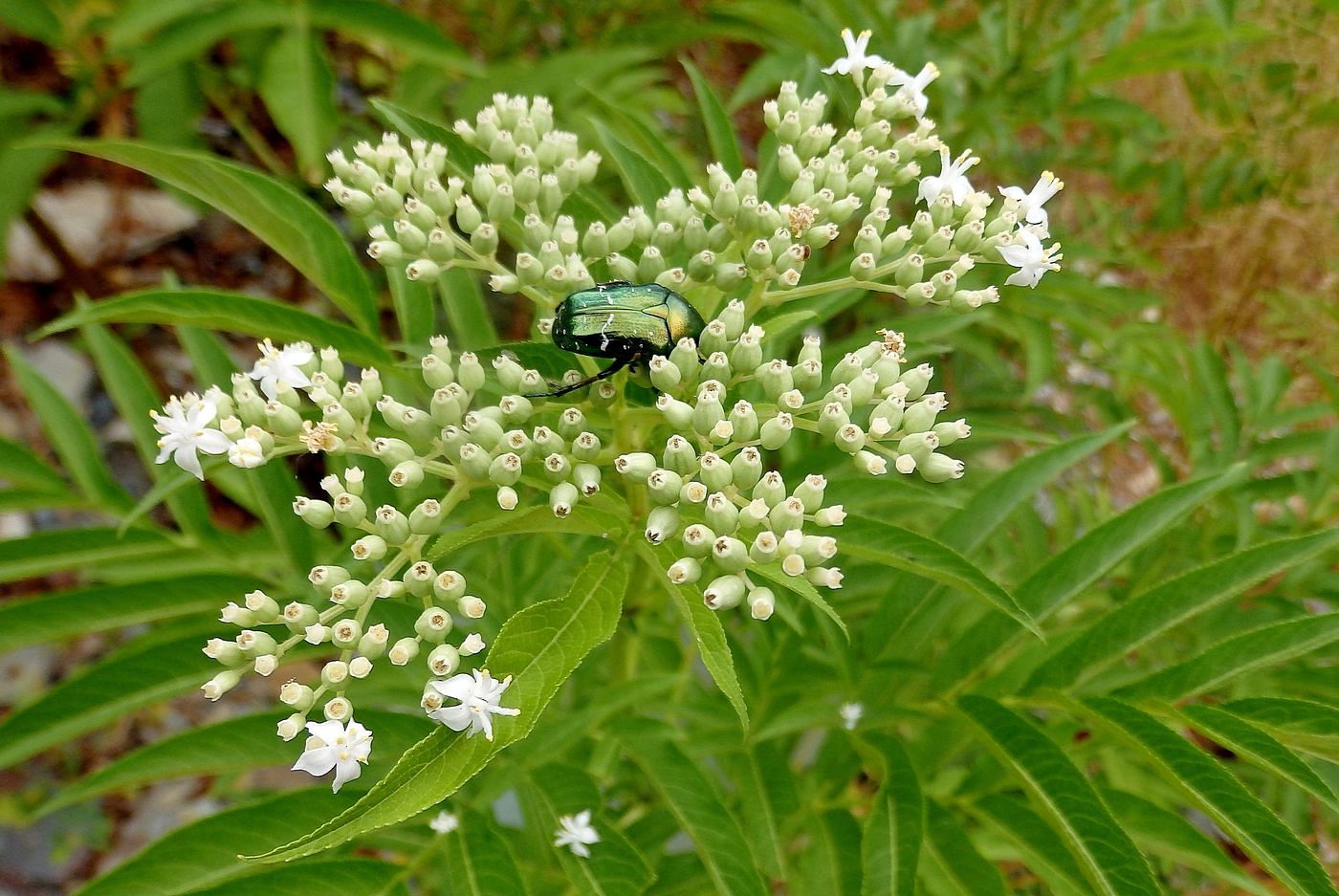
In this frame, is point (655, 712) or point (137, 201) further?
point (137, 201)

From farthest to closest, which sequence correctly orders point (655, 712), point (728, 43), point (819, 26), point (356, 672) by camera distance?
1. point (728, 43)
2. point (819, 26)
3. point (655, 712)
4. point (356, 672)

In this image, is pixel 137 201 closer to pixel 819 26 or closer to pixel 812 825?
pixel 819 26

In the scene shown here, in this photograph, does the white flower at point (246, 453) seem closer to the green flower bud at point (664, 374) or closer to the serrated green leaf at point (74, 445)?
the green flower bud at point (664, 374)

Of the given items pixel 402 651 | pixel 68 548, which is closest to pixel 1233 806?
pixel 402 651

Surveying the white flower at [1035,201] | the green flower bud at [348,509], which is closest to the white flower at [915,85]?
the white flower at [1035,201]

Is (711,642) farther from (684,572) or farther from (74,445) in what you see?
(74,445)

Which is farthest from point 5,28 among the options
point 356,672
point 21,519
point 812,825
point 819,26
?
point 812,825

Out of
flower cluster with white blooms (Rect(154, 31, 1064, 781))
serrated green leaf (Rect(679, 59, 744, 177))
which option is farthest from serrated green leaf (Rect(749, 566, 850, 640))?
serrated green leaf (Rect(679, 59, 744, 177))

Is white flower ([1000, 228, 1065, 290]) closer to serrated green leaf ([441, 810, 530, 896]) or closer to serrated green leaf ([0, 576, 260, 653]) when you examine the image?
serrated green leaf ([441, 810, 530, 896])
